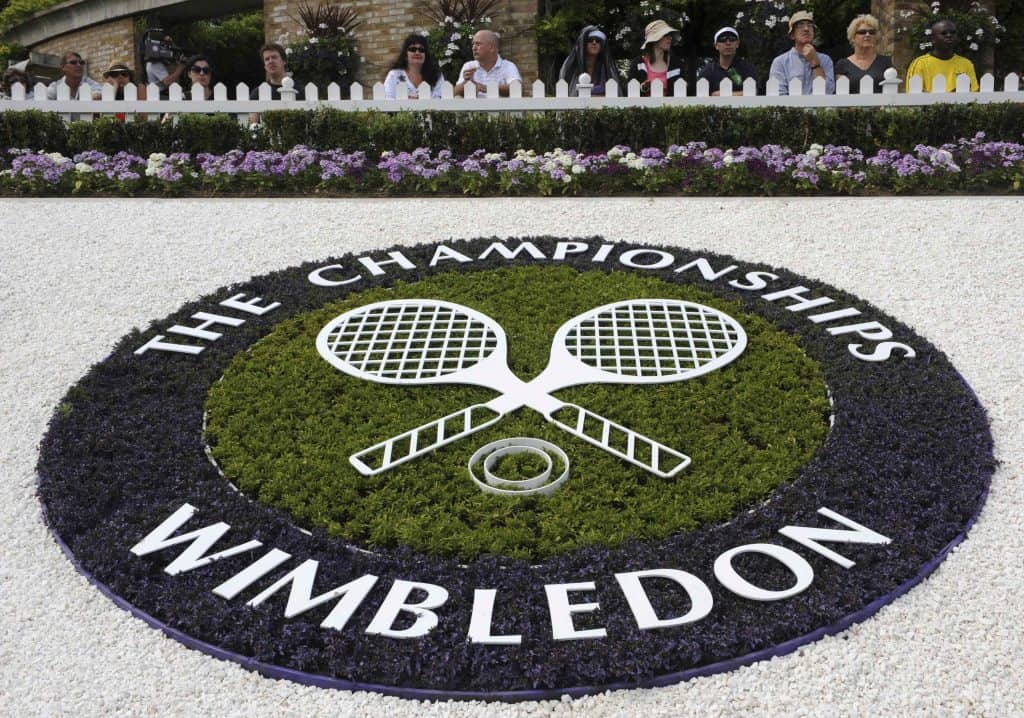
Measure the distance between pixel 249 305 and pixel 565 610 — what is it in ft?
10.3

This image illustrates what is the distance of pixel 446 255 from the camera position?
19.9 feet

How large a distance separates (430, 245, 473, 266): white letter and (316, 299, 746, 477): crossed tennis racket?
0.87 meters

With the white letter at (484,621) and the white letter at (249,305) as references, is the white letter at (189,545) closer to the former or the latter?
the white letter at (484,621)

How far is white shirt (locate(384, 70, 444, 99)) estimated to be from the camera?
345 inches

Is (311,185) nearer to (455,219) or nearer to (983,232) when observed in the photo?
(455,219)

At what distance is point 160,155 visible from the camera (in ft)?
26.1

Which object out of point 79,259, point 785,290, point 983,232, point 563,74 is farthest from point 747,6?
point 79,259

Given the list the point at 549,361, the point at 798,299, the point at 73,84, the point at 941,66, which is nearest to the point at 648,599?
the point at 549,361

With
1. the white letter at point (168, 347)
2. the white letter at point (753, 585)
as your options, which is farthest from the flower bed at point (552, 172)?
the white letter at point (753, 585)

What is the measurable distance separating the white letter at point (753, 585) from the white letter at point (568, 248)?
307cm

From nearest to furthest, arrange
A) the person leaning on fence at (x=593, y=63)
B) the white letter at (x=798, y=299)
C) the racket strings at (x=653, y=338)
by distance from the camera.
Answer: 1. the racket strings at (x=653, y=338)
2. the white letter at (x=798, y=299)
3. the person leaning on fence at (x=593, y=63)

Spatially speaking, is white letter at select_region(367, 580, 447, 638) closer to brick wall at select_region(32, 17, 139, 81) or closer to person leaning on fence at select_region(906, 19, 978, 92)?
person leaning on fence at select_region(906, 19, 978, 92)

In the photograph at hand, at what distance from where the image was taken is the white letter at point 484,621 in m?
2.89

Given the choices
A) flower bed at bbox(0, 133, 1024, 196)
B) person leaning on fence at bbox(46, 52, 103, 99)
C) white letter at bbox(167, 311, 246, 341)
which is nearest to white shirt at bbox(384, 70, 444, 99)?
flower bed at bbox(0, 133, 1024, 196)
